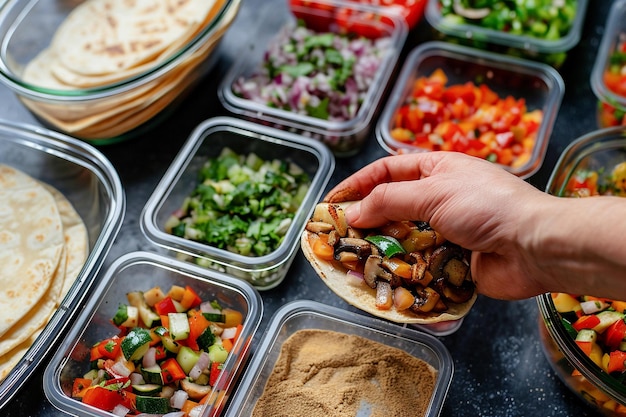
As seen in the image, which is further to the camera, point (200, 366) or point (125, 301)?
point (125, 301)

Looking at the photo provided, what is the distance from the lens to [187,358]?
2.09 m

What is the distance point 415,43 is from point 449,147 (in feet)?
2.35

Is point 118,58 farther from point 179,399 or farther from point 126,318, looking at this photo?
point 179,399

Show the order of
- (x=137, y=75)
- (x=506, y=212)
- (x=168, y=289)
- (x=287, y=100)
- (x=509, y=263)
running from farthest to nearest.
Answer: (x=287, y=100)
(x=137, y=75)
(x=168, y=289)
(x=509, y=263)
(x=506, y=212)

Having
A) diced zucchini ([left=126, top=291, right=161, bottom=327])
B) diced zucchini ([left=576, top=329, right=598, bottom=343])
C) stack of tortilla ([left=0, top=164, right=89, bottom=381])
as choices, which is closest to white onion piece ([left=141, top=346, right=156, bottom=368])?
diced zucchini ([left=126, top=291, right=161, bottom=327])

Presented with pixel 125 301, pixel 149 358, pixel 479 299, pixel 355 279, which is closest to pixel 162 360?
pixel 149 358

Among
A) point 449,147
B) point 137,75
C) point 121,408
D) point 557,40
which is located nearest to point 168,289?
point 121,408

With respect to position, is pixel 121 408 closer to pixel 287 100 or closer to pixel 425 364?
pixel 425 364

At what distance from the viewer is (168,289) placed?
2.32m

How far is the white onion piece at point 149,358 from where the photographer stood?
2098 millimetres

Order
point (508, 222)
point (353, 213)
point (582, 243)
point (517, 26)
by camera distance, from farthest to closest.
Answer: point (517, 26) < point (353, 213) < point (508, 222) < point (582, 243)

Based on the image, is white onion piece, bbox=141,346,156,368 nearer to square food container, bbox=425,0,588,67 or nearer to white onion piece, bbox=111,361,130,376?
white onion piece, bbox=111,361,130,376

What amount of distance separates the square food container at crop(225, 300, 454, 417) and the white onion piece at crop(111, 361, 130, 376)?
342mm

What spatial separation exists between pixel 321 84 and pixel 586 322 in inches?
52.8
